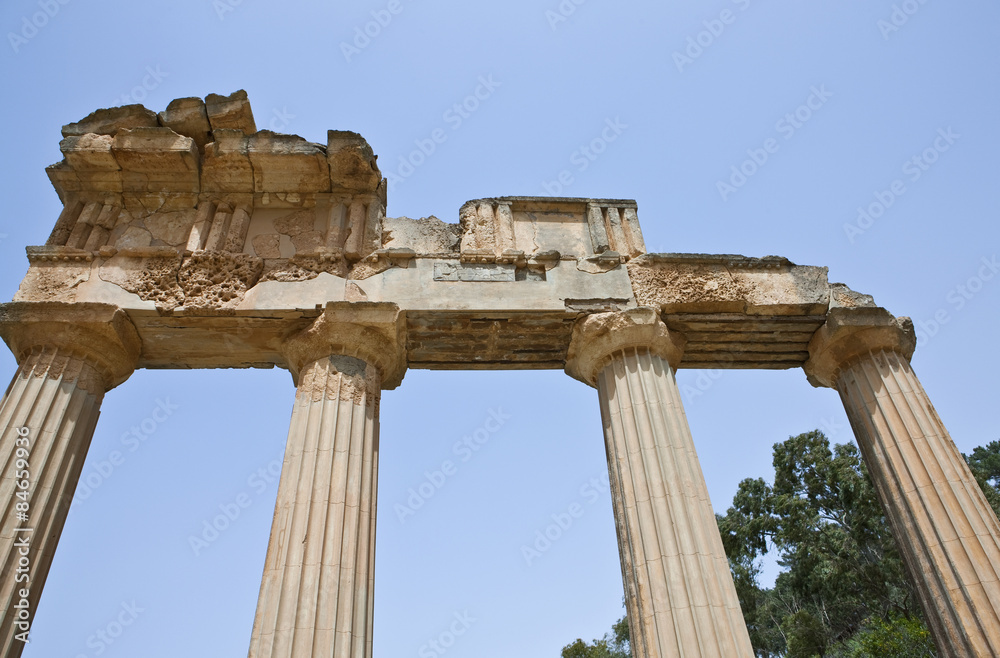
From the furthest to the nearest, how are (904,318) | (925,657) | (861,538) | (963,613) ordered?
1. (861,538)
2. (925,657)
3. (904,318)
4. (963,613)

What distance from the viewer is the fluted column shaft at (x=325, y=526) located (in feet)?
22.1

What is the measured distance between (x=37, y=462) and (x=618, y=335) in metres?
7.14

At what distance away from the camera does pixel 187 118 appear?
1052 cm

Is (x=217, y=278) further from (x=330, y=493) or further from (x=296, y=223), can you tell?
(x=330, y=493)

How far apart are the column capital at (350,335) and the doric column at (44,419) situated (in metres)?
2.33

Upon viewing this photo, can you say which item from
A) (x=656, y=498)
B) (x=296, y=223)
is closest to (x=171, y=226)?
(x=296, y=223)

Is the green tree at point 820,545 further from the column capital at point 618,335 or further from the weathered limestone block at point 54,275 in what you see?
the weathered limestone block at point 54,275

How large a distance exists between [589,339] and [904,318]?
468 cm

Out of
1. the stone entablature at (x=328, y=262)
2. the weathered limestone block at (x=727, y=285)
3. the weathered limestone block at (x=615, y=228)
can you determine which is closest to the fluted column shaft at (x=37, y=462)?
the stone entablature at (x=328, y=262)

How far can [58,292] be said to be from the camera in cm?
930

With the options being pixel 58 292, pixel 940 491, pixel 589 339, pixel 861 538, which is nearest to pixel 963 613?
pixel 940 491

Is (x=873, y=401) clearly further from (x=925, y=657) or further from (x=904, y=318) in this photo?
(x=925, y=657)

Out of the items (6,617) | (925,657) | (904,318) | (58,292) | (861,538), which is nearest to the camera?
(6,617)

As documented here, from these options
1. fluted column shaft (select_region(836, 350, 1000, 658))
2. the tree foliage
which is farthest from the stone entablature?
the tree foliage
